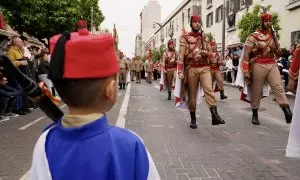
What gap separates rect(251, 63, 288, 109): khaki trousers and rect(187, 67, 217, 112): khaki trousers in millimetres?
1041

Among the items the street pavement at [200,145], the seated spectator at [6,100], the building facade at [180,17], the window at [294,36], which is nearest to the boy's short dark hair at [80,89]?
the street pavement at [200,145]

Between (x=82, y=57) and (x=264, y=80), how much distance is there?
6.61m

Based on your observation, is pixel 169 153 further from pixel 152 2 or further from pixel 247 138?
pixel 152 2

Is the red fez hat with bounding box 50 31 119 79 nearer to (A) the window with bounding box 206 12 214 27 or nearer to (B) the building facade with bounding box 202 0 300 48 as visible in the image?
(B) the building facade with bounding box 202 0 300 48

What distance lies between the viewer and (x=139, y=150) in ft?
5.87

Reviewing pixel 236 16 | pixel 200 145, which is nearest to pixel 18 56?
pixel 200 145

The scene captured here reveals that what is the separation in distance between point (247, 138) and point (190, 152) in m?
1.41

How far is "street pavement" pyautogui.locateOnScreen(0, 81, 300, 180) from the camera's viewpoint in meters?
4.54

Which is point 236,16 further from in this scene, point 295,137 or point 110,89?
point 110,89

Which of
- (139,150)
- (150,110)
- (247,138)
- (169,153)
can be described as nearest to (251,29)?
(150,110)

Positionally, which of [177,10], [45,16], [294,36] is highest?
[177,10]

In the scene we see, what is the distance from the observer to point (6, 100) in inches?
361

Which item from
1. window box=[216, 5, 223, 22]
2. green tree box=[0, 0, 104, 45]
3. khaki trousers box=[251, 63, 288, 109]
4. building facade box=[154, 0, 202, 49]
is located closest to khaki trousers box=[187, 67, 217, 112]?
khaki trousers box=[251, 63, 288, 109]

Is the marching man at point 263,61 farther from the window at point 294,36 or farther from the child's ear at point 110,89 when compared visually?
the window at point 294,36
